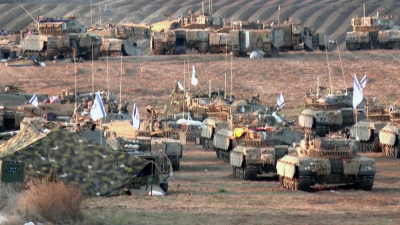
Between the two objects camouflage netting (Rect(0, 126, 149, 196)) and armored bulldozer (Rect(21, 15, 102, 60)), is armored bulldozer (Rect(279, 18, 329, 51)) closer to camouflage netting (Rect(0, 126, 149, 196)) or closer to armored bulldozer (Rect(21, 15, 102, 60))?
armored bulldozer (Rect(21, 15, 102, 60))

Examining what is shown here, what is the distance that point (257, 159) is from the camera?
128 ft

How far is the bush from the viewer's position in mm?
26062

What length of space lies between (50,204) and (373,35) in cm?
6057

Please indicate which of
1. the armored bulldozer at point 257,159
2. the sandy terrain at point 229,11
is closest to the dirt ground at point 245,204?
the armored bulldozer at point 257,159

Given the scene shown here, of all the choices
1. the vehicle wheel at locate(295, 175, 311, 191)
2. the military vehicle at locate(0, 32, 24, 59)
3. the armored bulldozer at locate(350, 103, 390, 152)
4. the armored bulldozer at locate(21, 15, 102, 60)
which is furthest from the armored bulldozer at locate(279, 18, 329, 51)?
the vehicle wheel at locate(295, 175, 311, 191)

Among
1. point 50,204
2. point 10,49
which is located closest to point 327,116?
point 50,204

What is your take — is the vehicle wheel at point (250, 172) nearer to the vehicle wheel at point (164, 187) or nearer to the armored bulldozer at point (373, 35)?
the vehicle wheel at point (164, 187)

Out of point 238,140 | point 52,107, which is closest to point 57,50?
point 52,107

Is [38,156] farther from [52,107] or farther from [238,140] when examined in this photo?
[52,107]

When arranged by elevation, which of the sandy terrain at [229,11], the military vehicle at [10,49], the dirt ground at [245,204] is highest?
the sandy terrain at [229,11]

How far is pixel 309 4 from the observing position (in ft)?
380

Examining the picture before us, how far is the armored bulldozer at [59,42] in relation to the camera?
256ft

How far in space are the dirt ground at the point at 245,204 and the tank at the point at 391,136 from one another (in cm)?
577

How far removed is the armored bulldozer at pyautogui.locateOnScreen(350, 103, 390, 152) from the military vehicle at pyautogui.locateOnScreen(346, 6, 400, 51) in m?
33.7
